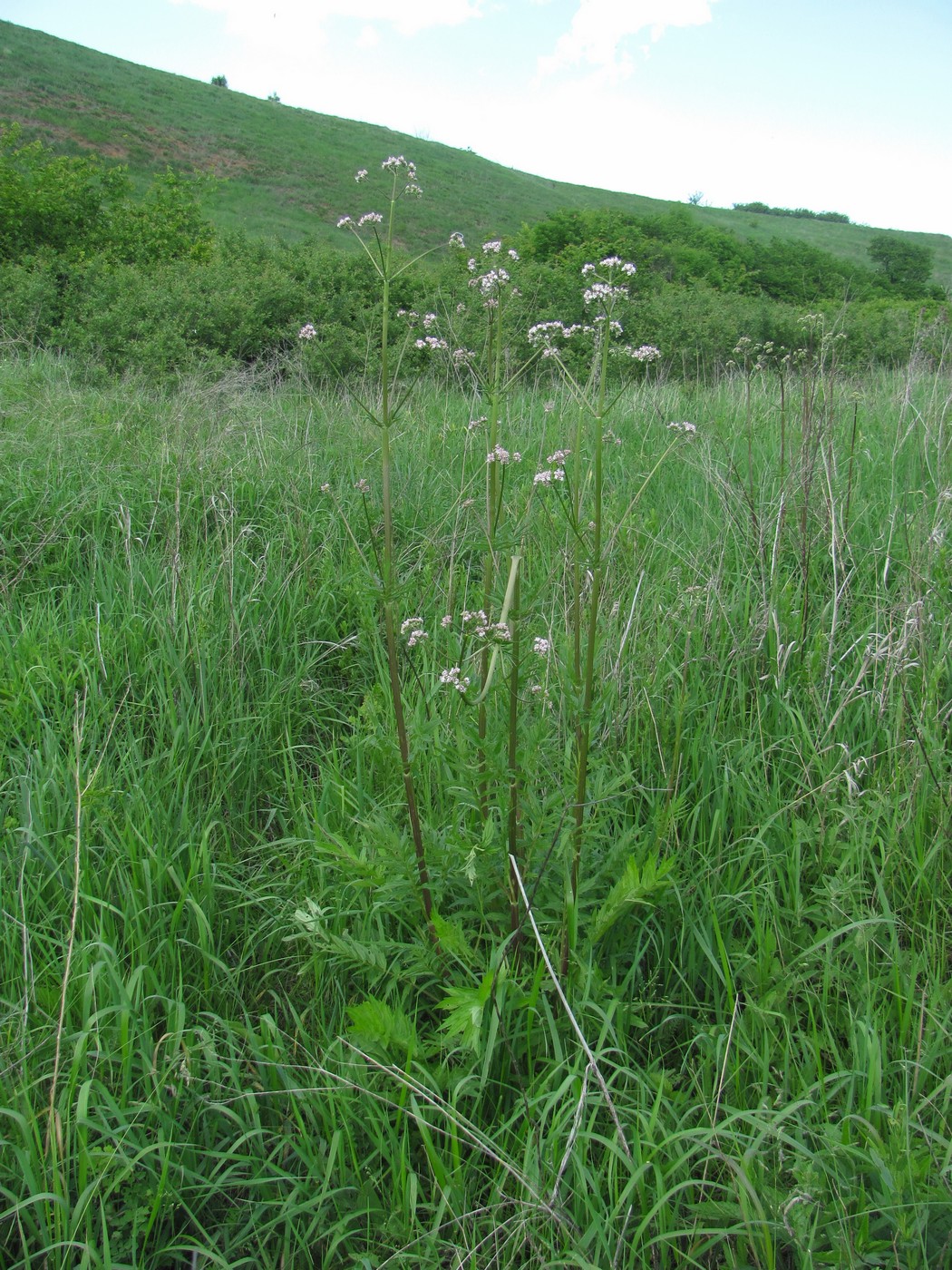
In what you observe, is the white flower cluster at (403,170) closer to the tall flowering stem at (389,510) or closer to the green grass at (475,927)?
the tall flowering stem at (389,510)

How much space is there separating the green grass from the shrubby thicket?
396 centimetres

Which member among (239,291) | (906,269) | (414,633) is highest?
(906,269)

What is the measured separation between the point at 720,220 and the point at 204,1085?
5212 centimetres

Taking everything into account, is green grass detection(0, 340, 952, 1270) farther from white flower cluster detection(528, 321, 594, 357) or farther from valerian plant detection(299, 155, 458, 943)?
white flower cluster detection(528, 321, 594, 357)

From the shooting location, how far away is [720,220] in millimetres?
44875

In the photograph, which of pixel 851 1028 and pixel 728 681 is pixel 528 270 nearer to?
pixel 728 681

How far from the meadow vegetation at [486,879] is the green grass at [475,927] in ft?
Answer: 0.05

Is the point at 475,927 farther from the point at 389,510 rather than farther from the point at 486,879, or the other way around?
the point at 389,510

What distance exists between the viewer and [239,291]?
9.37 m

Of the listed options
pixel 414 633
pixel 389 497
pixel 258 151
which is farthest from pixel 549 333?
pixel 258 151

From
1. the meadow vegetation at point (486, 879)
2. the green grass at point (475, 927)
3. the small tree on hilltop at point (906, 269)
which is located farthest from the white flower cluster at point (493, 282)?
the small tree on hilltop at point (906, 269)

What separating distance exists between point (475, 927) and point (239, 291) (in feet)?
30.6

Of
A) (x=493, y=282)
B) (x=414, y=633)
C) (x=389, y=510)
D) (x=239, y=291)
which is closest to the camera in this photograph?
(x=389, y=510)

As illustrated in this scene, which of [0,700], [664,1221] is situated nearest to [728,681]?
[664,1221]
